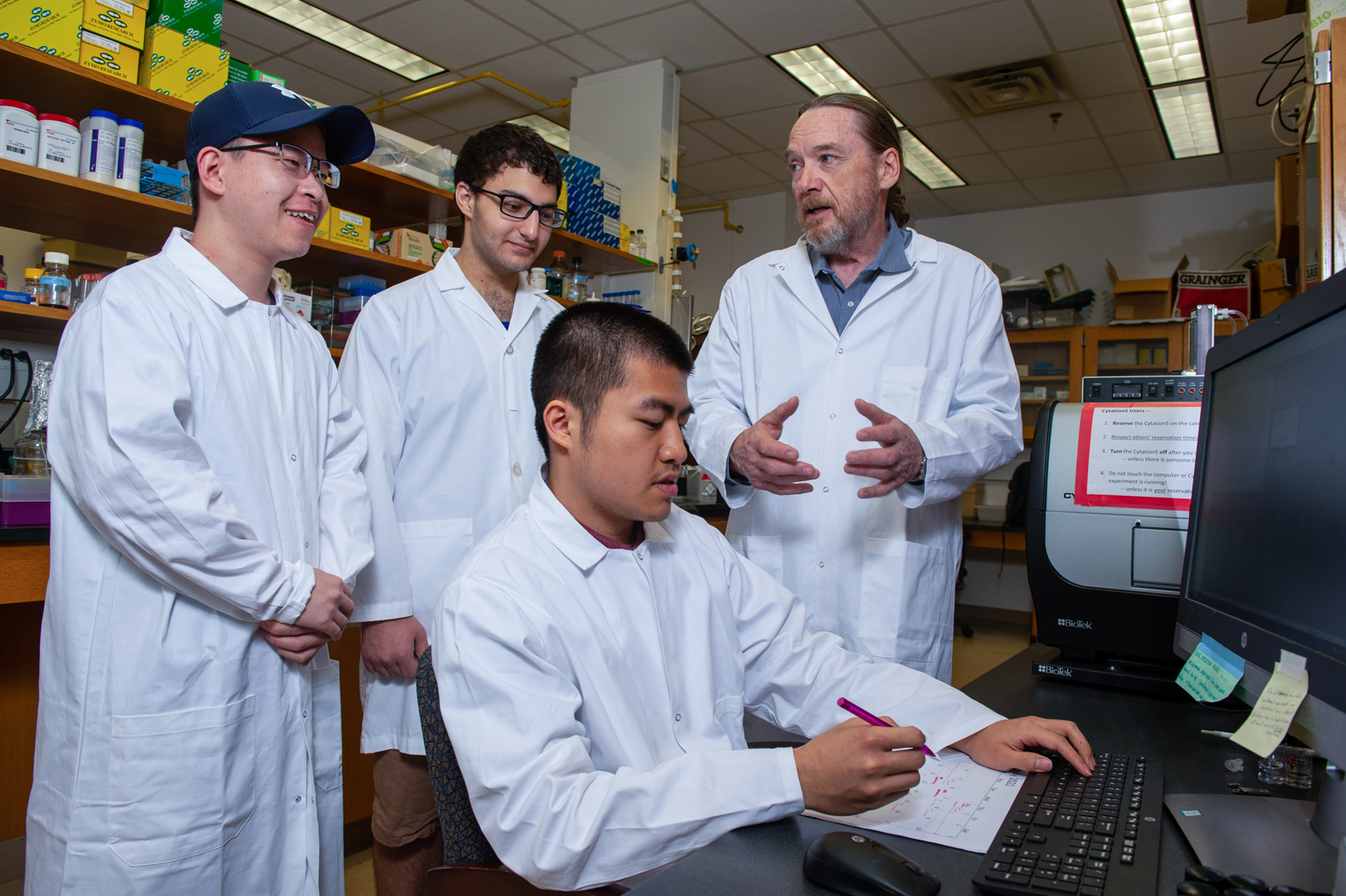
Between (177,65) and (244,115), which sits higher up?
(177,65)

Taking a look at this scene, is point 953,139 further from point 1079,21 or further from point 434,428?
point 434,428

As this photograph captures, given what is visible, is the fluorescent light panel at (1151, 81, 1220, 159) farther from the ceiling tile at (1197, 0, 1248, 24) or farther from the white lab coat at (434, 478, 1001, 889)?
the white lab coat at (434, 478, 1001, 889)

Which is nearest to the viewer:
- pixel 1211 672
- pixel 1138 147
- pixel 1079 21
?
pixel 1211 672

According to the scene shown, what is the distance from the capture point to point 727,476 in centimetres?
147

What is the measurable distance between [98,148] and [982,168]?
4.89 m

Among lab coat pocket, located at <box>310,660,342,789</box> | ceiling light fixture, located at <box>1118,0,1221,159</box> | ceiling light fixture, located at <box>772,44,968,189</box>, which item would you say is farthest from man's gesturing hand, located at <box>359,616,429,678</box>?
ceiling light fixture, located at <box>1118,0,1221,159</box>

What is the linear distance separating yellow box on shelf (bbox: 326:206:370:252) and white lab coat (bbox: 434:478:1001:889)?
2349mm

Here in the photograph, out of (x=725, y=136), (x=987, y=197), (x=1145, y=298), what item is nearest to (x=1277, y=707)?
(x=725, y=136)

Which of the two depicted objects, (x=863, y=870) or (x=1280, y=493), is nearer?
(x=863, y=870)

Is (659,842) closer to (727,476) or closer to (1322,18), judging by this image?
(727,476)

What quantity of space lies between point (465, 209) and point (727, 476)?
859 millimetres

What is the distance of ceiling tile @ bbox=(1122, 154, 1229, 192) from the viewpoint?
207 inches

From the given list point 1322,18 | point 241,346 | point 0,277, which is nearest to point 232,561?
point 241,346

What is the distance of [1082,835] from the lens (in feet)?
2.35
